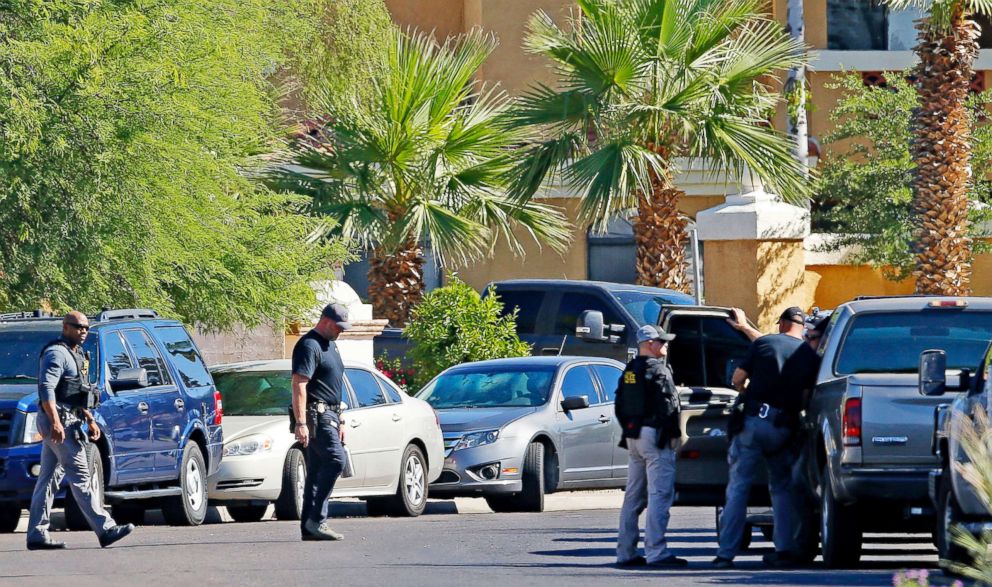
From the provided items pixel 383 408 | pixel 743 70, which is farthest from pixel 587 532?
pixel 743 70

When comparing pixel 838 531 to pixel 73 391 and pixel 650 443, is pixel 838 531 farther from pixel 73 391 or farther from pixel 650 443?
pixel 73 391

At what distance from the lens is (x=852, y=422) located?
11500 mm

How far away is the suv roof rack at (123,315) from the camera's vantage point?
52.0 ft

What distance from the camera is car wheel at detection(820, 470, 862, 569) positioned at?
11.9m

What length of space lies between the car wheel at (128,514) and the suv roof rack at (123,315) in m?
2.08

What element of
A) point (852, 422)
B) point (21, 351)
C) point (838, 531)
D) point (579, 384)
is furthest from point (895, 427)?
point (579, 384)

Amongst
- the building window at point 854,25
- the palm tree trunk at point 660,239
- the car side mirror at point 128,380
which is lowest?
the car side mirror at point 128,380

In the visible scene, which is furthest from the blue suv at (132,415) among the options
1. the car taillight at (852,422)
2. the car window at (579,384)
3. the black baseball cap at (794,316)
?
the car taillight at (852,422)

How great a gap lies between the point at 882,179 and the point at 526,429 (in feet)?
51.4

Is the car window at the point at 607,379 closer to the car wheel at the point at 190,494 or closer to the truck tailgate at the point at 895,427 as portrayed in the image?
the car wheel at the point at 190,494

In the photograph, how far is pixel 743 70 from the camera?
84.6 feet

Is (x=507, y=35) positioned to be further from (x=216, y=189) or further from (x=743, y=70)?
(x=216, y=189)

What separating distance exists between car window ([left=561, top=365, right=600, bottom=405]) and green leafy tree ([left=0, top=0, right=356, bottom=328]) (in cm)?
374

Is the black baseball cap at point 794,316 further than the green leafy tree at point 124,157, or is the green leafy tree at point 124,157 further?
the green leafy tree at point 124,157
